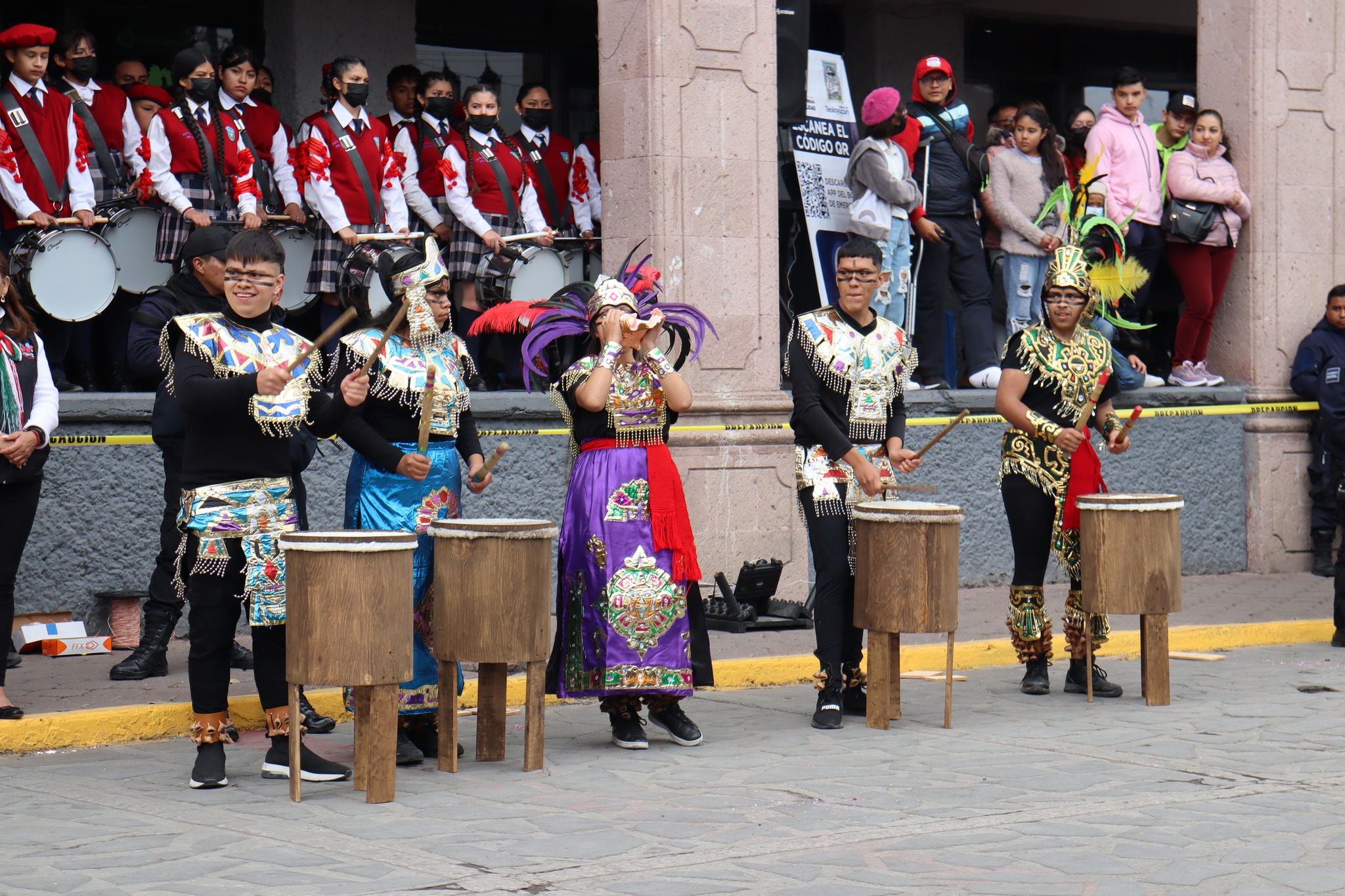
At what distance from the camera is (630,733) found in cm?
706

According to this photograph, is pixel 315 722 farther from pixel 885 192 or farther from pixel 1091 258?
pixel 1091 258

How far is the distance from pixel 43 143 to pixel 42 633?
284cm

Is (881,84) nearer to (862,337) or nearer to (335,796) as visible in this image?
(862,337)

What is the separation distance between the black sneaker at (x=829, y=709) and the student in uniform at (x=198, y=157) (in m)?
4.39

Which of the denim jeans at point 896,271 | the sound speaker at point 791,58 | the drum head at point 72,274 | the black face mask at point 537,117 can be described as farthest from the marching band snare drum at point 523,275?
the denim jeans at point 896,271

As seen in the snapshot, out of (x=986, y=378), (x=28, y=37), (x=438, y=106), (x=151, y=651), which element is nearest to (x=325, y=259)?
(x=438, y=106)

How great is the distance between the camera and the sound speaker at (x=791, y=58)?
11.3m

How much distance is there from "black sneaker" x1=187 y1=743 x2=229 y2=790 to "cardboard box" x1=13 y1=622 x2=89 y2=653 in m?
3.04

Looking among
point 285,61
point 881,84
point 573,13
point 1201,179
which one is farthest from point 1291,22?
point 285,61

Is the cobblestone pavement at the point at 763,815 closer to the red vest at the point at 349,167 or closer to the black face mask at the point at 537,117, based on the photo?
the red vest at the point at 349,167

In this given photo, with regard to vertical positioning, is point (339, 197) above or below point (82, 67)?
below

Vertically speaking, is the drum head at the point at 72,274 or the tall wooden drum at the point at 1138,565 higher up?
the drum head at the point at 72,274

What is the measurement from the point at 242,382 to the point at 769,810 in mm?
2364

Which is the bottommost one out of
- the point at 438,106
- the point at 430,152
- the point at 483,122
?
the point at 430,152
